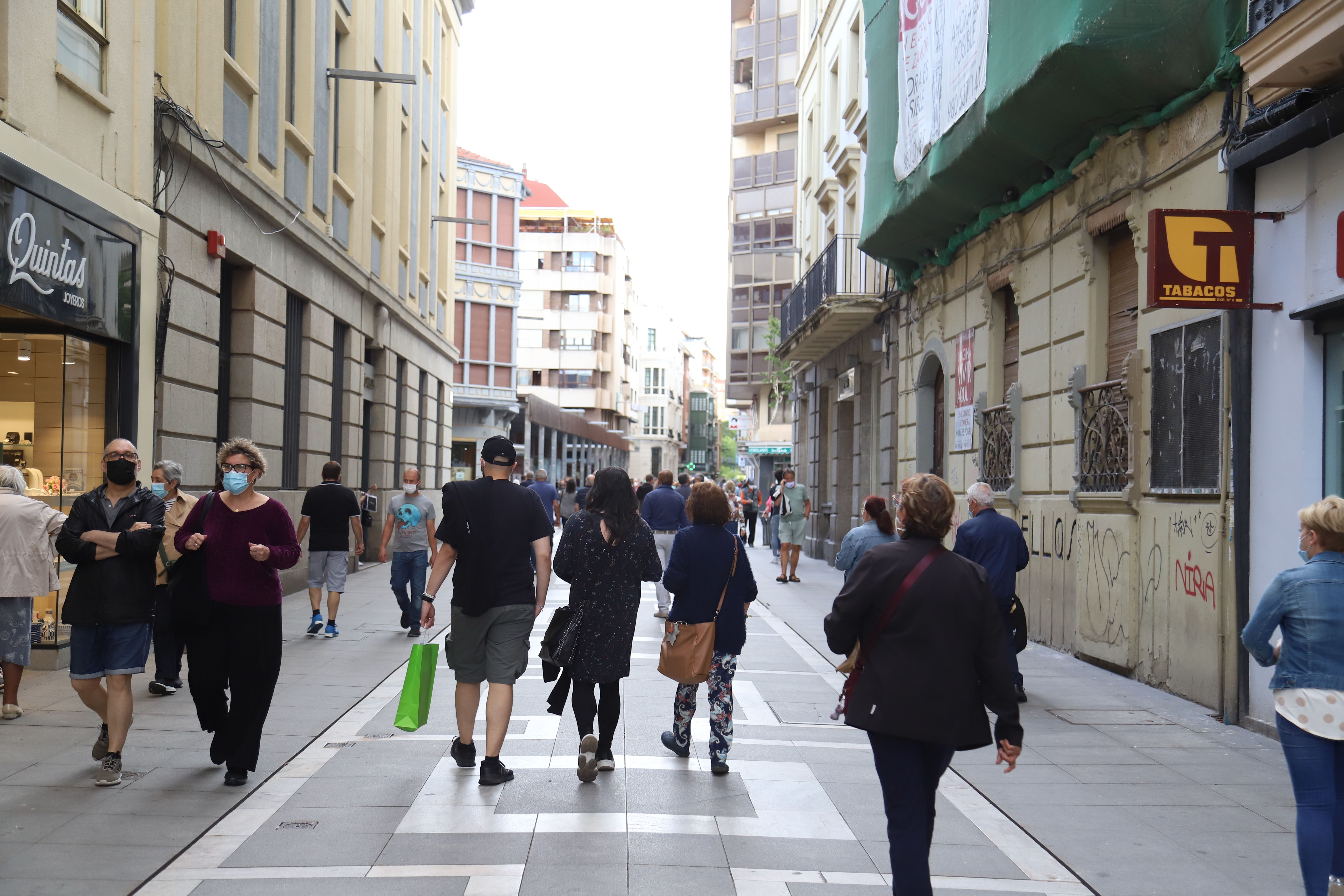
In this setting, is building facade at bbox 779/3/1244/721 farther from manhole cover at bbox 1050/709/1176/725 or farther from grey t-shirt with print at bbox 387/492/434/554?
grey t-shirt with print at bbox 387/492/434/554

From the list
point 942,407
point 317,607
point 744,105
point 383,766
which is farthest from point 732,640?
point 744,105

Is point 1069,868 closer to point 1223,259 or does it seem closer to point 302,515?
point 1223,259

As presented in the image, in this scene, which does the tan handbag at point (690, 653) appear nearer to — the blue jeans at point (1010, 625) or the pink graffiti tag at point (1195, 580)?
the blue jeans at point (1010, 625)

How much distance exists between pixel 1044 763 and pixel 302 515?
8.17 meters

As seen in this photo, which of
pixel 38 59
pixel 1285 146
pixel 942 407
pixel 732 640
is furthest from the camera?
pixel 942 407

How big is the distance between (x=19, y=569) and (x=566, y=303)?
232ft

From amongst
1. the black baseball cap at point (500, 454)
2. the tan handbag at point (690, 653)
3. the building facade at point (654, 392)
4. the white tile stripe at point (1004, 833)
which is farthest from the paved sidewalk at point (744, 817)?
the building facade at point (654, 392)

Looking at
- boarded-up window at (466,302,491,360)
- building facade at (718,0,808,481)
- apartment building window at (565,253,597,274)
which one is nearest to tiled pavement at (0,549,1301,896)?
building facade at (718,0,808,481)

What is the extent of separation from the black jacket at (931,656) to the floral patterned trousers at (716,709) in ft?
8.65

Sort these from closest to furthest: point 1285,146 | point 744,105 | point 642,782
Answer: point 642,782, point 1285,146, point 744,105

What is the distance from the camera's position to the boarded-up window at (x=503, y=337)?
2152 inches

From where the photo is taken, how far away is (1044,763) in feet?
24.0

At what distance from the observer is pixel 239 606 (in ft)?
21.1

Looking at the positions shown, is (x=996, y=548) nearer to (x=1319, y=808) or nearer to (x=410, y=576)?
(x=1319, y=808)
